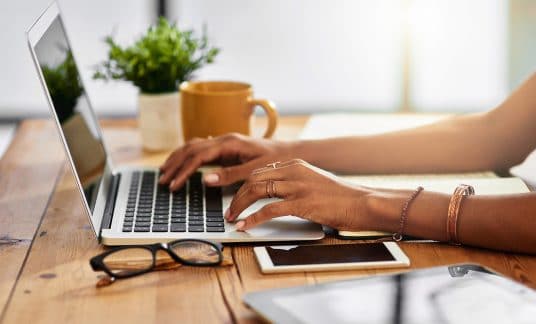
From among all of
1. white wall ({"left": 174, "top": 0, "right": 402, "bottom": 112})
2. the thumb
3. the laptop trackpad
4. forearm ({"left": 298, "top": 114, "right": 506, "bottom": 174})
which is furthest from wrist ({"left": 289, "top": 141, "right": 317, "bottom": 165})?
white wall ({"left": 174, "top": 0, "right": 402, "bottom": 112})

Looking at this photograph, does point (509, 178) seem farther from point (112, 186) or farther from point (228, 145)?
point (112, 186)

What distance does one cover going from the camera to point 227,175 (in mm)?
1345

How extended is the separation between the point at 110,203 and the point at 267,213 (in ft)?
0.92

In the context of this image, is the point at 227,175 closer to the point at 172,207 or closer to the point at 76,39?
the point at 172,207

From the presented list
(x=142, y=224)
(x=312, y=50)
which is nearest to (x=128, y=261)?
(x=142, y=224)

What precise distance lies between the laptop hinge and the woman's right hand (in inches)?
3.1

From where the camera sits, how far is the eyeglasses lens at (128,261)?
102 centimetres

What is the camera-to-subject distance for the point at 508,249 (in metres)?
1.08

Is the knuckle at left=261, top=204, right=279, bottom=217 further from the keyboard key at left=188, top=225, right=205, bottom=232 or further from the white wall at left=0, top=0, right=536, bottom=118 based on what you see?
the white wall at left=0, top=0, right=536, bottom=118

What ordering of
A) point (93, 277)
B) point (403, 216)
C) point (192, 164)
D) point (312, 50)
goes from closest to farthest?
point (93, 277) < point (403, 216) < point (192, 164) < point (312, 50)

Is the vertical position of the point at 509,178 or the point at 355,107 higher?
the point at 509,178

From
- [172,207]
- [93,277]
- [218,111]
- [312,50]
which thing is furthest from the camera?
[312,50]

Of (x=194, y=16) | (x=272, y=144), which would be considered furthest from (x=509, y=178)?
(x=194, y=16)

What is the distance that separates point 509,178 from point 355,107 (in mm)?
3065
